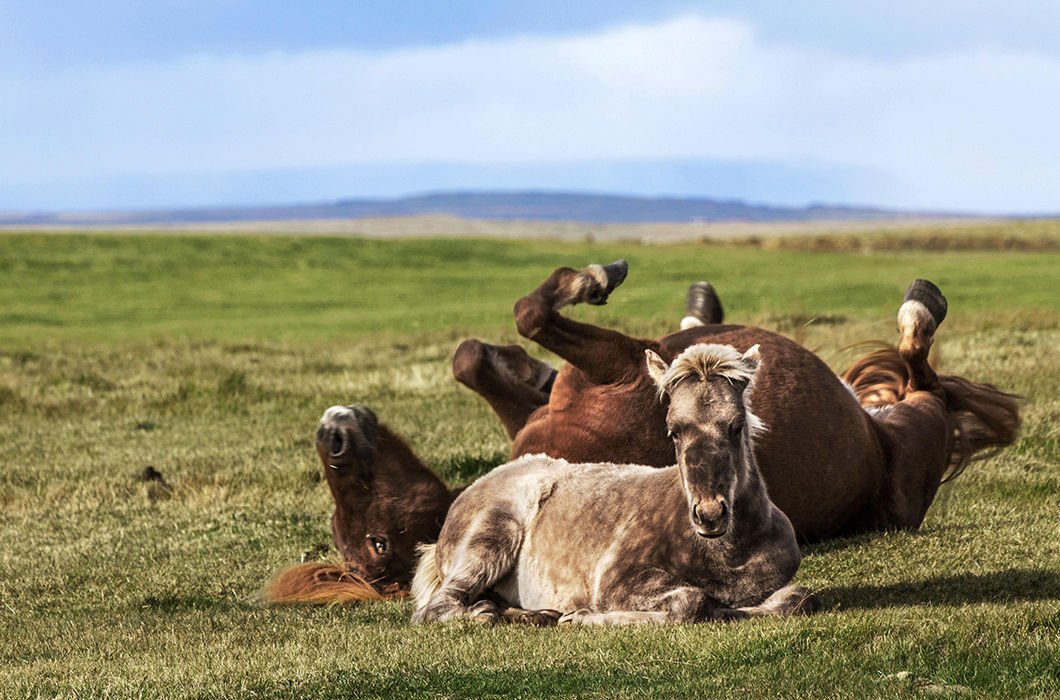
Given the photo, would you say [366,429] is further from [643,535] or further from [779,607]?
[779,607]

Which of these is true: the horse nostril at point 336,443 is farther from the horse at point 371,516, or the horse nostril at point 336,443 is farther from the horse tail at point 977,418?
the horse tail at point 977,418

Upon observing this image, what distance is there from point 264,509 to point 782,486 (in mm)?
4757

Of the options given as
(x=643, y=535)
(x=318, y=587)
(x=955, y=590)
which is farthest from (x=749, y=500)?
(x=318, y=587)

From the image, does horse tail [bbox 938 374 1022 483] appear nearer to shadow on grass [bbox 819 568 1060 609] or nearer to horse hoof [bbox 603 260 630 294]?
shadow on grass [bbox 819 568 1060 609]

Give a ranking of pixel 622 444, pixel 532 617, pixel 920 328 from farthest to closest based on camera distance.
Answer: pixel 920 328
pixel 622 444
pixel 532 617

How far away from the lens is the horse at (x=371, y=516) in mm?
6598

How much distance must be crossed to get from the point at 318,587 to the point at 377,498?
63 centimetres

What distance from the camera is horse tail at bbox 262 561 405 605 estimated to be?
21.9 ft

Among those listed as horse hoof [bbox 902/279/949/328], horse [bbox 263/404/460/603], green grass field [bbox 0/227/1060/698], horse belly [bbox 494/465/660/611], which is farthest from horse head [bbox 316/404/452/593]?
horse hoof [bbox 902/279/949/328]

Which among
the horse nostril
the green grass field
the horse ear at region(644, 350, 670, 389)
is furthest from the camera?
the horse nostril

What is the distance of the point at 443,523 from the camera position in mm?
6609

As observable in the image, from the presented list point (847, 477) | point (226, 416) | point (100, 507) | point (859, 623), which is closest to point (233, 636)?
point (859, 623)

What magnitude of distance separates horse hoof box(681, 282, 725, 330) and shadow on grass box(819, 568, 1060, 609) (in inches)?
204

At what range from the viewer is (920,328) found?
8.00m
